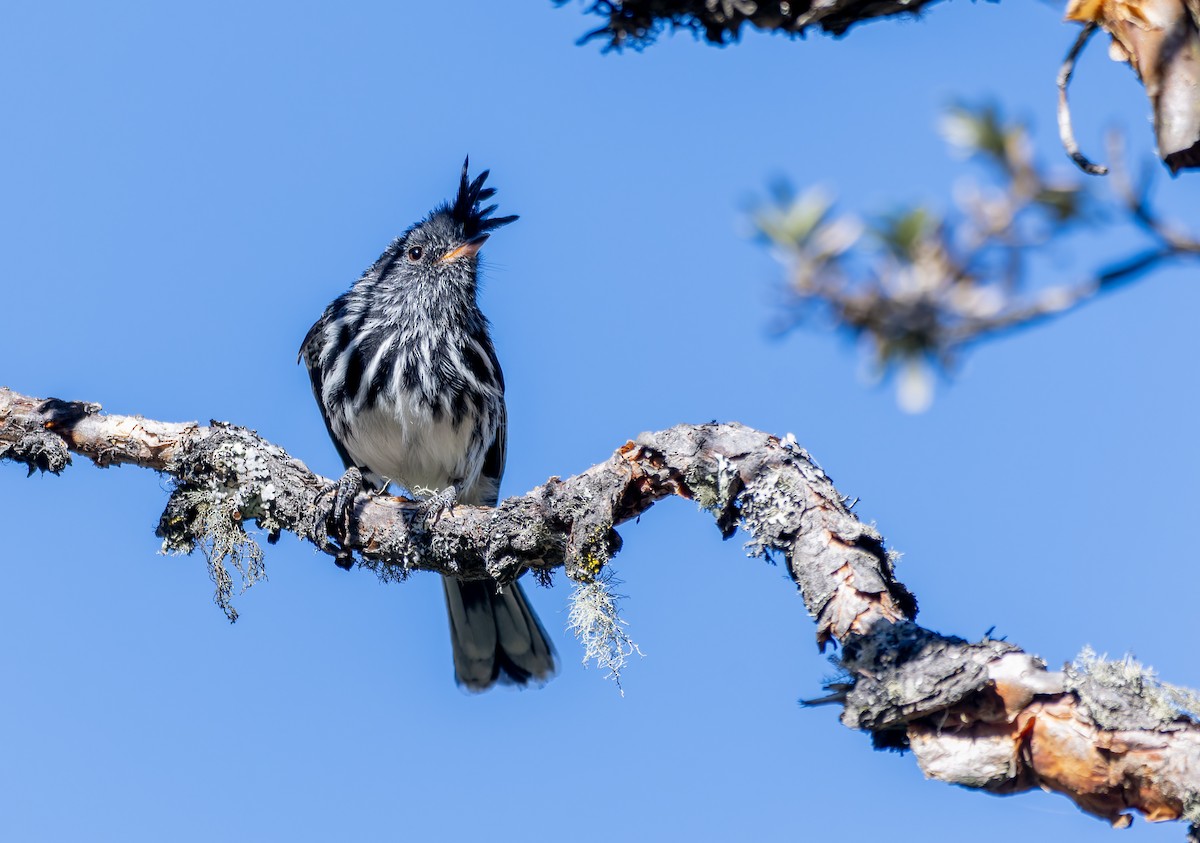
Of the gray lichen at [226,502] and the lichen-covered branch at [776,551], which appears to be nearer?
the lichen-covered branch at [776,551]

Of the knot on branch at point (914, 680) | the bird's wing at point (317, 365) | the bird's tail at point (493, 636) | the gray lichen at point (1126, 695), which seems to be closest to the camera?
the gray lichen at point (1126, 695)

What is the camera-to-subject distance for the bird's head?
7148 mm

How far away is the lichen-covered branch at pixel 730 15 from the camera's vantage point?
2652 millimetres

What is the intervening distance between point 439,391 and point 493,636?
1379 millimetres

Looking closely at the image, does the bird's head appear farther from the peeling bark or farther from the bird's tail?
the peeling bark

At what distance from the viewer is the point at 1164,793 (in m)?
2.56

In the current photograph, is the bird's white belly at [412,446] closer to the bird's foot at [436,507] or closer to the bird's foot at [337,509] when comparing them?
the bird's foot at [337,509]

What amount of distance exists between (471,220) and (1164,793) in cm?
559

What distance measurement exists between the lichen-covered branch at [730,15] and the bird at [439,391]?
12.9 feet

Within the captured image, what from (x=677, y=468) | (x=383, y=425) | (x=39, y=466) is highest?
(x=383, y=425)

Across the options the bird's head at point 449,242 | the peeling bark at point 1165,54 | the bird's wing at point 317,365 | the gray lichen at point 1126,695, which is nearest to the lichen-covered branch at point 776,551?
the gray lichen at point 1126,695

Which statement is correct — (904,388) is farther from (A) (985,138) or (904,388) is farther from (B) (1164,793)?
(B) (1164,793)

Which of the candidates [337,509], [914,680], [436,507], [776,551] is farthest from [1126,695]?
[337,509]

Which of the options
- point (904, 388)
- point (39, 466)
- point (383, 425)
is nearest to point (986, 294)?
point (904, 388)
